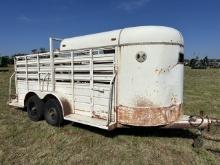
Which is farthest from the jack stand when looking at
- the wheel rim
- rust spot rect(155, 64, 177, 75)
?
the wheel rim

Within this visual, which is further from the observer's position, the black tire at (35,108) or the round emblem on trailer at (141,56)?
the black tire at (35,108)

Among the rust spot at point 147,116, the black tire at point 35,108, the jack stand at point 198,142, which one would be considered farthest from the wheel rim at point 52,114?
the jack stand at point 198,142

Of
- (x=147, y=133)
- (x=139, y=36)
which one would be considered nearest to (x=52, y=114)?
(x=147, y=133)

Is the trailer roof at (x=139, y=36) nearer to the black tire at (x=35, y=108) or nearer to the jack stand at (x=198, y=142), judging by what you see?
the jack stand at (x=198, y=142)

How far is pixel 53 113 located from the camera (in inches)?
240

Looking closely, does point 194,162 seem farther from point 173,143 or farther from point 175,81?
point 175,81

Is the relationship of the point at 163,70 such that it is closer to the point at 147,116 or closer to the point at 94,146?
the point at 147,116

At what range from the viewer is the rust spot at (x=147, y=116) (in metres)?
4.76

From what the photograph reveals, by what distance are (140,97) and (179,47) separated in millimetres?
1376

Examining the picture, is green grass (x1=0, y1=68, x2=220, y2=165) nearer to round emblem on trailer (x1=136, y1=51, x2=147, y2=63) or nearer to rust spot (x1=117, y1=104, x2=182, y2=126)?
rust spot (x1=117, y1=104, x2=182, y2=126)

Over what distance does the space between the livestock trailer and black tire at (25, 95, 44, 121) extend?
1.24 feet

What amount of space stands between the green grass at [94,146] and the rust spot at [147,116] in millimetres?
514

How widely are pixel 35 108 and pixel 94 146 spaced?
2568 mm

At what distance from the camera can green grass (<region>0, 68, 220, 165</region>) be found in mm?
4324
